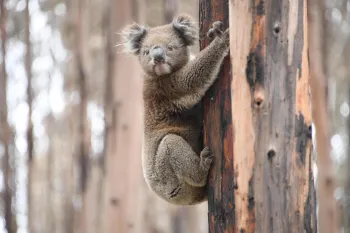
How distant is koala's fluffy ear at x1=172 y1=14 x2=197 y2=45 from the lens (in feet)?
16.3

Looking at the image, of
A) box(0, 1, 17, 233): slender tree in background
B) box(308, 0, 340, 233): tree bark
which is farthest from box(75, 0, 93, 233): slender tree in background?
box(308, 0, 340, 233): tree bark

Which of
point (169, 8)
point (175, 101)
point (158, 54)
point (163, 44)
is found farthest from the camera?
point (169, 8)

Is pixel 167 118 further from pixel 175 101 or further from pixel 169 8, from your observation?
pixel 169 8

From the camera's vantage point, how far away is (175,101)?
461 centimetres

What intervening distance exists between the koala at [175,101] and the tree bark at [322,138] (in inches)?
190

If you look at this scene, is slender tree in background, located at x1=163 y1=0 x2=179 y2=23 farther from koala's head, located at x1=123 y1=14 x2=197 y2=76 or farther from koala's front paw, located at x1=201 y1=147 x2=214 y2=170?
koala's front paw, located at x1=201 y1=147 x2=214 y2=170

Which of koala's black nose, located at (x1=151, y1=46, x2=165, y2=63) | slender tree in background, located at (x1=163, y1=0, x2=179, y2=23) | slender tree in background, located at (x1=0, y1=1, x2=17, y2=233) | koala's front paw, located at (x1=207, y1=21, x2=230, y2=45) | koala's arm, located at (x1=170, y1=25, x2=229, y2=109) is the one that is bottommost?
slender tree in background, located at (x1=0, y1=1, x2=17, y2=233)

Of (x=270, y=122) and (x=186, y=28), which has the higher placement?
(x=186, y=28)

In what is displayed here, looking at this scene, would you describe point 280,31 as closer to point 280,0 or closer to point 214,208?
point 280,0

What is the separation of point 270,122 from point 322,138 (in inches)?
252

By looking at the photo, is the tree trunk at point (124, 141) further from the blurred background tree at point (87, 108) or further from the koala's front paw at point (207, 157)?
the koala's front paw at point (207, 157)

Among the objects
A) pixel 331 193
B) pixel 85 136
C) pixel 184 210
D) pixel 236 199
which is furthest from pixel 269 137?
pixel 184 210

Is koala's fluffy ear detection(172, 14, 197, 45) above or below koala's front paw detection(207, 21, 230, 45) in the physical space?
above

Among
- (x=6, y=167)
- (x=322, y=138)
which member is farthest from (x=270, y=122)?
(x=322, y=138)
